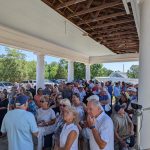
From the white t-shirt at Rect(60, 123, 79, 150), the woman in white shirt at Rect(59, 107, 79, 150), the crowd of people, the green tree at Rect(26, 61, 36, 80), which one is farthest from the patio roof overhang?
the green tree at Rect(26, 61, 36, 80)

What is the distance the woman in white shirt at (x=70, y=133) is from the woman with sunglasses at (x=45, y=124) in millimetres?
1422

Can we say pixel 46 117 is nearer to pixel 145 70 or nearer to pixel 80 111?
pixel 80 111

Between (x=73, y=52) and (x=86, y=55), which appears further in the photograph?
(x=86, y=55)

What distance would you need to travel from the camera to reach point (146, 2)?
11.8ft

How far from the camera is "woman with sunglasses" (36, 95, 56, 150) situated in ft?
15.2

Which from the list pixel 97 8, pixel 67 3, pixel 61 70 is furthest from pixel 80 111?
pixel 61 70

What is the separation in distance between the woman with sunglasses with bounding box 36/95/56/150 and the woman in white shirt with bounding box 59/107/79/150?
4.66 feet

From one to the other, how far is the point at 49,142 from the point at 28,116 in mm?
1754

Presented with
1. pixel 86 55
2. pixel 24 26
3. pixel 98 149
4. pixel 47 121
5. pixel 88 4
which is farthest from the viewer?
pixel 86 55

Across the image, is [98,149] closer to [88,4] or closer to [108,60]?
[88,4]

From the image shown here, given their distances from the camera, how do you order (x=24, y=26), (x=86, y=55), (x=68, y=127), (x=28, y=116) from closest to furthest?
(x=68, y=127) → (x=28, y=116) → (x=24, y=26) → (x=86, y=55)

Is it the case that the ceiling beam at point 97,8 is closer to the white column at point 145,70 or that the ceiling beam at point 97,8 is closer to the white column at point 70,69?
the white column at point 145,70

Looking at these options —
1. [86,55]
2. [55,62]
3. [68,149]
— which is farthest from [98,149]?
[55,62]

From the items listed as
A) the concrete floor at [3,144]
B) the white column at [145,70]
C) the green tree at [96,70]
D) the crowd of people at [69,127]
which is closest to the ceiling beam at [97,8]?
the white column at [145,70]
